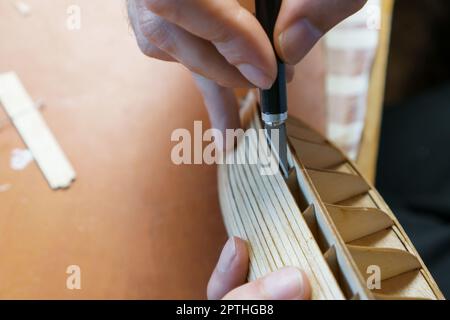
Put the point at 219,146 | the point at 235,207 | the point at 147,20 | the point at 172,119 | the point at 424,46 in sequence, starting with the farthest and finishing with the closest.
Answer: the point at 424,46 → the point at 172,119 → the point at 219,146 → the point at 235,207 → the point at 147,20

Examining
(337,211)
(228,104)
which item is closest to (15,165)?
(228,104)

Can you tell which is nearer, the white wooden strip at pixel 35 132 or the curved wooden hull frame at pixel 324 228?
the curved wooden hull frame at pixel 324 228

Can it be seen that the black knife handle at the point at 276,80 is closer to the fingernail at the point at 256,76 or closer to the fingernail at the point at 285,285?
the fingernail at the point at 256,76

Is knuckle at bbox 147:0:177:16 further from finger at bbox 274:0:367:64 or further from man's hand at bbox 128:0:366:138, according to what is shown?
finger at bbox 274:0:367:64

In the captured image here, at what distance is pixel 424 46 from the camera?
181 cm

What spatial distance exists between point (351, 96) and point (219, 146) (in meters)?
0.34

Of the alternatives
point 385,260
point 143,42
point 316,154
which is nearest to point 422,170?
point 316,154

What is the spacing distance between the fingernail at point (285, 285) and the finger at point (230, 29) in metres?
0.21

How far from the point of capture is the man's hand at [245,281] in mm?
509

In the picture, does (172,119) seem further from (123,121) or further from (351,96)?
(351,96)

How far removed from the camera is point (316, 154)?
68 centimetres

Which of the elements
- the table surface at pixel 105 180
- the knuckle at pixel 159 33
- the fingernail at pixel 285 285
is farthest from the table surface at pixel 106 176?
the knuckle at pixel 159 33

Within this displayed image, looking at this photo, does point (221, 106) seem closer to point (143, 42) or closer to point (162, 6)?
point (143, 42)

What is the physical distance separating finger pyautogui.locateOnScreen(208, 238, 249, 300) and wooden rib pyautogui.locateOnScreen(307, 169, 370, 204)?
0.12 metres
